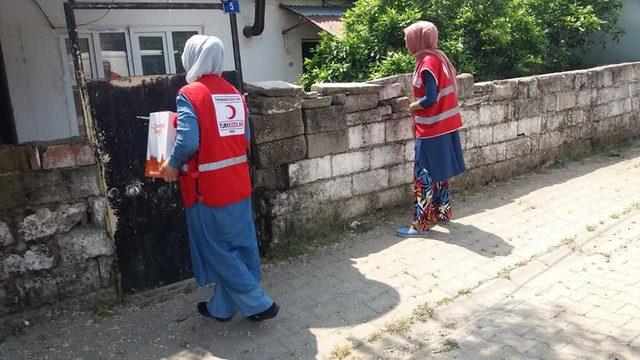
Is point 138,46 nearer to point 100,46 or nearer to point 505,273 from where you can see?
point 100,46

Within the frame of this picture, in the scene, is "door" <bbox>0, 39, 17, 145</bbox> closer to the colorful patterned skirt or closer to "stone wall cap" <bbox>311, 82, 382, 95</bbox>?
"stone wall cap" <bbox>311, 82, 382, 95</bbox>

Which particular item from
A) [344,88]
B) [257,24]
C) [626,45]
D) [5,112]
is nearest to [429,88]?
[344,88]

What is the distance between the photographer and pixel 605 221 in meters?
5.05

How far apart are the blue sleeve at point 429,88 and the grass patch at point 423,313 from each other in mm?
1795

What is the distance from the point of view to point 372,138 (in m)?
5.14

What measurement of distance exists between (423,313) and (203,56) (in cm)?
215

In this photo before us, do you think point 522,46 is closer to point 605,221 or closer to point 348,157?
point 605,221

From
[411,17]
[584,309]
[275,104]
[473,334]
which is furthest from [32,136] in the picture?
[584,309]

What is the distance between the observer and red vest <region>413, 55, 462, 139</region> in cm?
457

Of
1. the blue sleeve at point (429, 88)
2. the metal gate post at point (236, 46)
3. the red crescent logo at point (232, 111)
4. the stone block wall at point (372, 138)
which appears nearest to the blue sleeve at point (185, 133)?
the red crescent logo at point (232, 111)

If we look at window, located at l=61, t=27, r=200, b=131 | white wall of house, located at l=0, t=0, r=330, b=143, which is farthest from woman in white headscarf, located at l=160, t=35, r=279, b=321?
white wall of house, located at l=0, t=0, r=330, b=143

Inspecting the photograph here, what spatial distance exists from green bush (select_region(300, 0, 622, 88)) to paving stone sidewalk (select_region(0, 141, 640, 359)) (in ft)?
7.81

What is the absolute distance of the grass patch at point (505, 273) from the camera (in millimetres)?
4023

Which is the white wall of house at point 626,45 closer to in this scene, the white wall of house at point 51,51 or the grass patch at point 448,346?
the white wall of house at point 51,51
